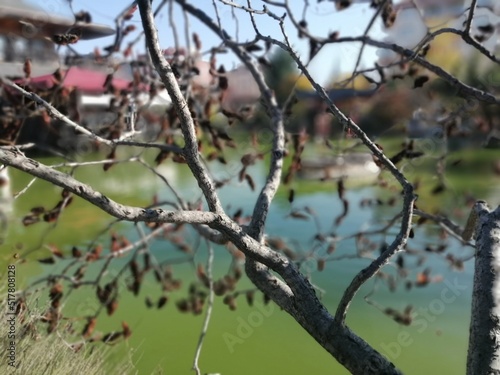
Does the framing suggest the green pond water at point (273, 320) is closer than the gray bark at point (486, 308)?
Result: No

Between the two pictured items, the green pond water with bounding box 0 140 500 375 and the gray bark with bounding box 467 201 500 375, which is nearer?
the gray bark with bounding box 467 201 500 375

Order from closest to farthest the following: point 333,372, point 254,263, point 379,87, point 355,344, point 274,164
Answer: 1. point 355,344
2. point 254,263
3. point 274,164
4. point 379,87
5. point 333,372

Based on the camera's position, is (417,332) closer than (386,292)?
Yes

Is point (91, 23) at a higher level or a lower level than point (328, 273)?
lower

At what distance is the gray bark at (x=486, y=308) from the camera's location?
0.96 metres

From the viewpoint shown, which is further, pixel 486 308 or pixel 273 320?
pixel 273 320

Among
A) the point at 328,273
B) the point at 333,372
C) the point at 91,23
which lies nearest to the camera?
the point at 91,23

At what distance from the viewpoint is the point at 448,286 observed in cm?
311

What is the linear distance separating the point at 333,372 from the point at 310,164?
17.0 feet

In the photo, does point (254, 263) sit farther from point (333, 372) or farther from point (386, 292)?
point (386, 292)

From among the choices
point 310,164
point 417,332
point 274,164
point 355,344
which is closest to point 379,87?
point 274,164

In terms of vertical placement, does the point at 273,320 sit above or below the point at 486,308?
above

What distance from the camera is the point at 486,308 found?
3.23 ft

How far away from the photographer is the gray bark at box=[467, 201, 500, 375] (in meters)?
0.96
